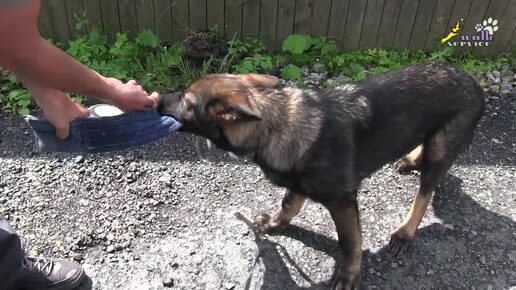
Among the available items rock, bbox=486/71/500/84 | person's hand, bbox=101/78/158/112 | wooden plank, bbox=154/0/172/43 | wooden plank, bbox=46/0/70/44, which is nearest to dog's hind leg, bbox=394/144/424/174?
rock, bbox=486/71/500/84

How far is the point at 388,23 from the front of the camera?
520 centimetres

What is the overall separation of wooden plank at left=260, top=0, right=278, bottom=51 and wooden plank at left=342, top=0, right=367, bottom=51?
0.77 metres

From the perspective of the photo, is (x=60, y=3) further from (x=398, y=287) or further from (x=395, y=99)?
(x=398, y=287)

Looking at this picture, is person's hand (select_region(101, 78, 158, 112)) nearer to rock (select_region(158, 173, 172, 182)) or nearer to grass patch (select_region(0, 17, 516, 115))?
rock (select_region(158, 173, 172, 182))

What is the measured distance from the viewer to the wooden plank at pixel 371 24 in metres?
5.06

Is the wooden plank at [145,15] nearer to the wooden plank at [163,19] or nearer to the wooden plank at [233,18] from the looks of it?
the wooden plank at [163,19]

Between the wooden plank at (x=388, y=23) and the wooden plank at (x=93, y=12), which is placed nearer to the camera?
the wooden plank at (x=93, y=12)

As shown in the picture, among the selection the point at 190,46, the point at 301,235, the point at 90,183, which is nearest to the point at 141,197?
the point at 90,183

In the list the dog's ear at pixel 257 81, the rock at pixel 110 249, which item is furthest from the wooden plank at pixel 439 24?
the rock at pixel 110 249

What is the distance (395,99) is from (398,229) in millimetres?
992

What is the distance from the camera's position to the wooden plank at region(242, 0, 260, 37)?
5.01 metres

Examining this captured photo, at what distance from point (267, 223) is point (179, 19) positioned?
2523mm

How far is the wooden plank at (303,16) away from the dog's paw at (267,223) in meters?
2.36

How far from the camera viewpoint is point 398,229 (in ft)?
11.6
